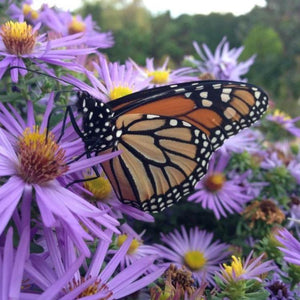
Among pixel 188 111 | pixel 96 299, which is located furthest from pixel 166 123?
pixel 96 299

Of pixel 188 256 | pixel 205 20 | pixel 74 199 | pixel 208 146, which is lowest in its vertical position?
pixel 188 256

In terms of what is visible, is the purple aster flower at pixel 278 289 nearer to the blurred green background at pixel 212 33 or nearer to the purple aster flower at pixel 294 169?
the purple aster flower at pixel 294 169

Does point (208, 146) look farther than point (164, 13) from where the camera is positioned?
No

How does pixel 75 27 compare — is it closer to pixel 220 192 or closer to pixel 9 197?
pixel 220 192

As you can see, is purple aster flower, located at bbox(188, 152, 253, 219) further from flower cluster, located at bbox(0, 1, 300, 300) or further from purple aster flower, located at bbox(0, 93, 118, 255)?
purple aster flower, located at bbox(0, 93, 118, 255)

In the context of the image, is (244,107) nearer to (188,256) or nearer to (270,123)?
(188,256)

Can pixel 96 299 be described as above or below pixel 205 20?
below
